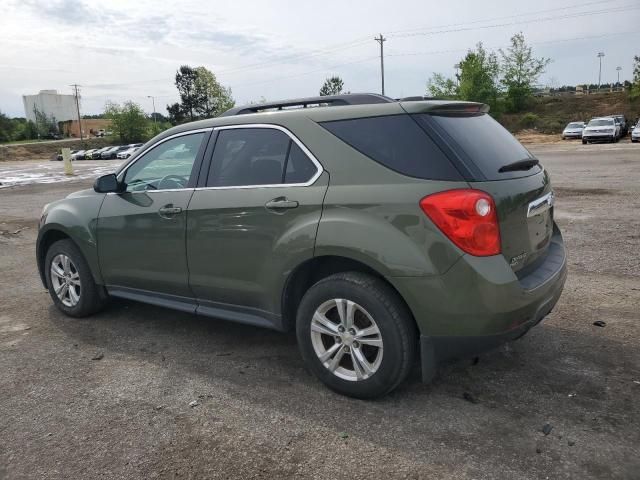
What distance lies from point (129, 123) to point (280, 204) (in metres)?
88.7

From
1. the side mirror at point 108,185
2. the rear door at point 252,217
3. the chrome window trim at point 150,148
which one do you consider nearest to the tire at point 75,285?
the side mirror at point 108,185

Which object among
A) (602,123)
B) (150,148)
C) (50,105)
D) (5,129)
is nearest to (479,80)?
(602,123)

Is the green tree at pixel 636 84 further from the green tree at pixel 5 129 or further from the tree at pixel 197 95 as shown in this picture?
the green tree at pixel 5 129

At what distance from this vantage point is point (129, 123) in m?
85.0

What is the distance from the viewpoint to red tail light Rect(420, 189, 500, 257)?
2.83 m

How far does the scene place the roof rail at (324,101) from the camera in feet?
11.5

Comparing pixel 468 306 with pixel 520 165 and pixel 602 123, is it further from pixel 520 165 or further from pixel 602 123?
pixel 602 123

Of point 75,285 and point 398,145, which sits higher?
point 398,145

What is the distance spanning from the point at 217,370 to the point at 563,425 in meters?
2.21

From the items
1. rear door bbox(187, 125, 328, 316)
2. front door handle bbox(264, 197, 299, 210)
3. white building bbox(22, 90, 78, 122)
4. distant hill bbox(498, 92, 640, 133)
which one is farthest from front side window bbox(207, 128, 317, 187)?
white building bbox(22, 90, 78, 122)

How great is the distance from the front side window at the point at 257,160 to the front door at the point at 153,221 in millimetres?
220

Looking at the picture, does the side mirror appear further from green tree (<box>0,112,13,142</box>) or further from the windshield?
green tree (<box>0,112,13,142</box>)

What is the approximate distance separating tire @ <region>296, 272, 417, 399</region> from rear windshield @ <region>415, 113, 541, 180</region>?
87 cm

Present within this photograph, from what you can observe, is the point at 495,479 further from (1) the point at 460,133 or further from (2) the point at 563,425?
(1) the point at 460,133
